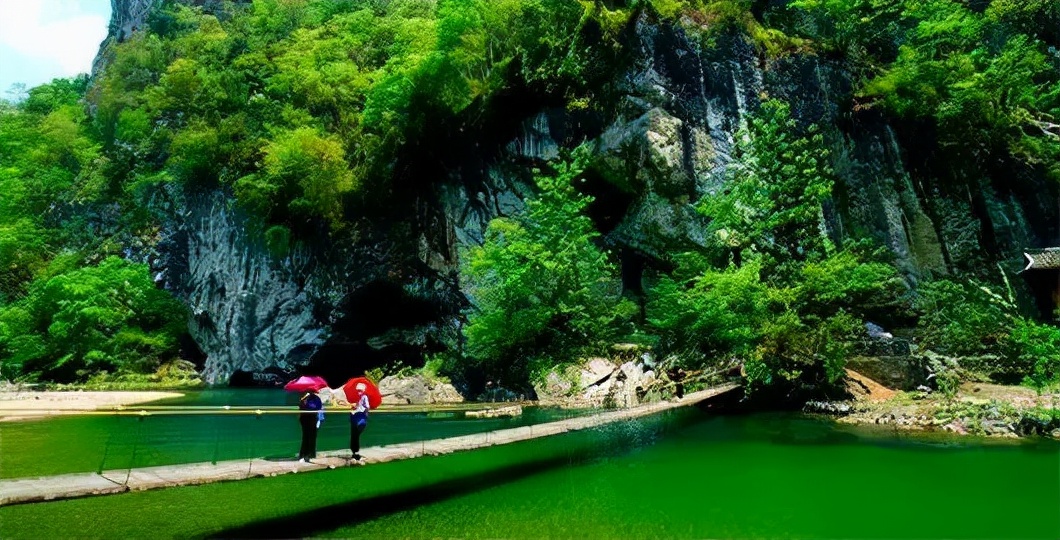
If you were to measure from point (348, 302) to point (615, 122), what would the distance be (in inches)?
494

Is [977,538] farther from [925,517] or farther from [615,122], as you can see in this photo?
[615,122]

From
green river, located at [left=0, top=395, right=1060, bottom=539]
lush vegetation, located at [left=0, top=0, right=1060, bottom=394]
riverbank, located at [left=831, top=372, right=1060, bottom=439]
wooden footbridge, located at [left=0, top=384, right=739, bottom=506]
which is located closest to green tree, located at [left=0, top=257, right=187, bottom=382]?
lush vegetation, located at [left=0, top=0, right=1060, bottom=394]

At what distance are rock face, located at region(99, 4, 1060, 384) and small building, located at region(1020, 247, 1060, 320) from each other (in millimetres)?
2338

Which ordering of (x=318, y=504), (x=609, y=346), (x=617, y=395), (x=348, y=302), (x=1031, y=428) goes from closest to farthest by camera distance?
(x=318, y=504)
(x=1031, y=428)
(x=617, y=395)
(x=609, y=346)
(x=348, y=302)

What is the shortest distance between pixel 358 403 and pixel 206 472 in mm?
1879

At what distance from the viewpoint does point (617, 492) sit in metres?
7.49

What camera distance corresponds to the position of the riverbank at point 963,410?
34.2 ft

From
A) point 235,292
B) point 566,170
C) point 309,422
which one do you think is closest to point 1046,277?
point 566,170

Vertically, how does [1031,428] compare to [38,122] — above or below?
below

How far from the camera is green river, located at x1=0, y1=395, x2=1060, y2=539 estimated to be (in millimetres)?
6078

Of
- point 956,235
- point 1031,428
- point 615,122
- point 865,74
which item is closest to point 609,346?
point 615,122

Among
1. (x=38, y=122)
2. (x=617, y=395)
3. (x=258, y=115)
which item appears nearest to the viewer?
→ (x=617, y=395)

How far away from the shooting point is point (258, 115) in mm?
27375

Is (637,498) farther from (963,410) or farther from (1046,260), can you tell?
(1046,260)
